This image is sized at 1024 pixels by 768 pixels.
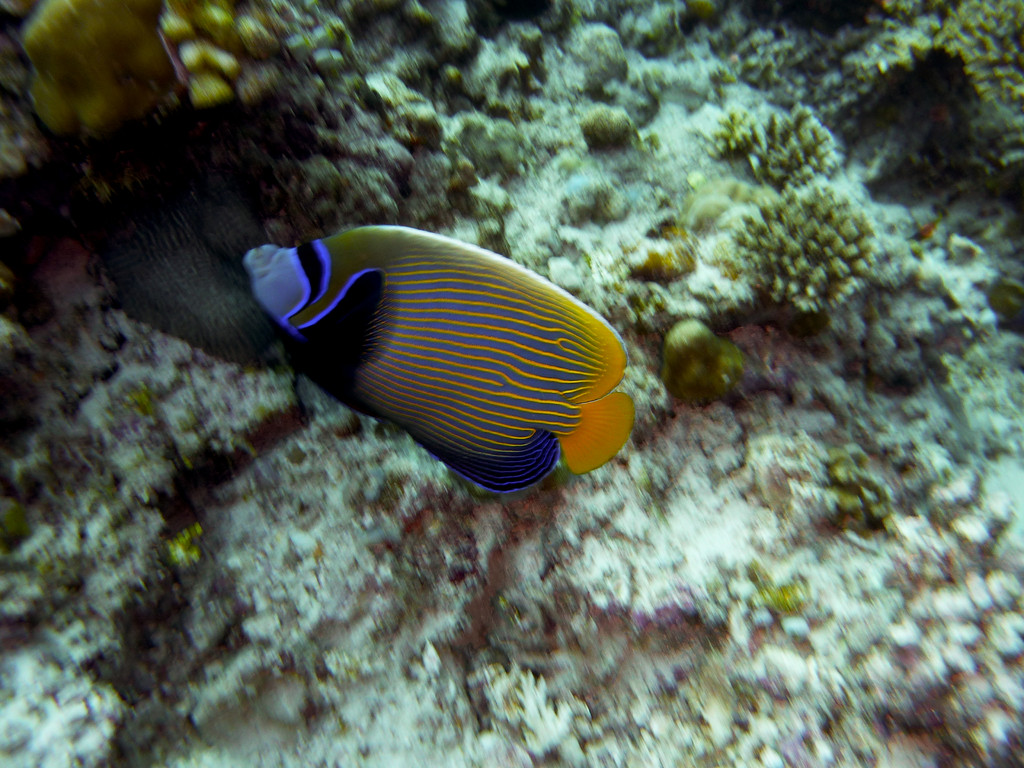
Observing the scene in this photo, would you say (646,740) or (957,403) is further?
(957,403)

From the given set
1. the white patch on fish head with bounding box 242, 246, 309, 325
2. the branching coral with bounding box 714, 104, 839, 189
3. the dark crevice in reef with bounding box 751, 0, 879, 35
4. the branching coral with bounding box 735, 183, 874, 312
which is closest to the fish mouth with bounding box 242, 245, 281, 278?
the white patch on fish head with bounding box 242, 246, 309, 325

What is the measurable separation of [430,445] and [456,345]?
424 mm

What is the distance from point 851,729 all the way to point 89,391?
10.4 feet

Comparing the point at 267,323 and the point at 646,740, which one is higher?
the point at 267,323

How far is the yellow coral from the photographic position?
4.93ft

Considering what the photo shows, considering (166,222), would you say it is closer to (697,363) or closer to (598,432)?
(598,432)

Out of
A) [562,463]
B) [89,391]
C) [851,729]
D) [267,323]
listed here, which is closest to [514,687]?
[562,463]

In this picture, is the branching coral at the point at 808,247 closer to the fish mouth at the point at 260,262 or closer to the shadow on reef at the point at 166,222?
the fish mouth at the point at 260,262

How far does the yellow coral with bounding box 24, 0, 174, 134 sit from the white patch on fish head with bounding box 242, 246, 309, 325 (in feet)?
2.30

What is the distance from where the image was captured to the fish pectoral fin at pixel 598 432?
1.74m

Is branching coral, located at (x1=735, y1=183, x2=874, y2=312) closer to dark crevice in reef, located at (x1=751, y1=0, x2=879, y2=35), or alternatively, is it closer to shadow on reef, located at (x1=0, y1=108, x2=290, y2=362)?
→ shadow on reef, located at (x1=0, y1=108, x2=290, y2=362)

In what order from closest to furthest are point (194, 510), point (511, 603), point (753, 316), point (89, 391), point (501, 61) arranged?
point (89, 391)
point (194, 510)
point (511, 603)
point (753, 316)
point (501, 61)

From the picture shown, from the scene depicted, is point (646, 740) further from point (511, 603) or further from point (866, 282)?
point (866, 282)

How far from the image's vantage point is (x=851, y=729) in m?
1.97
